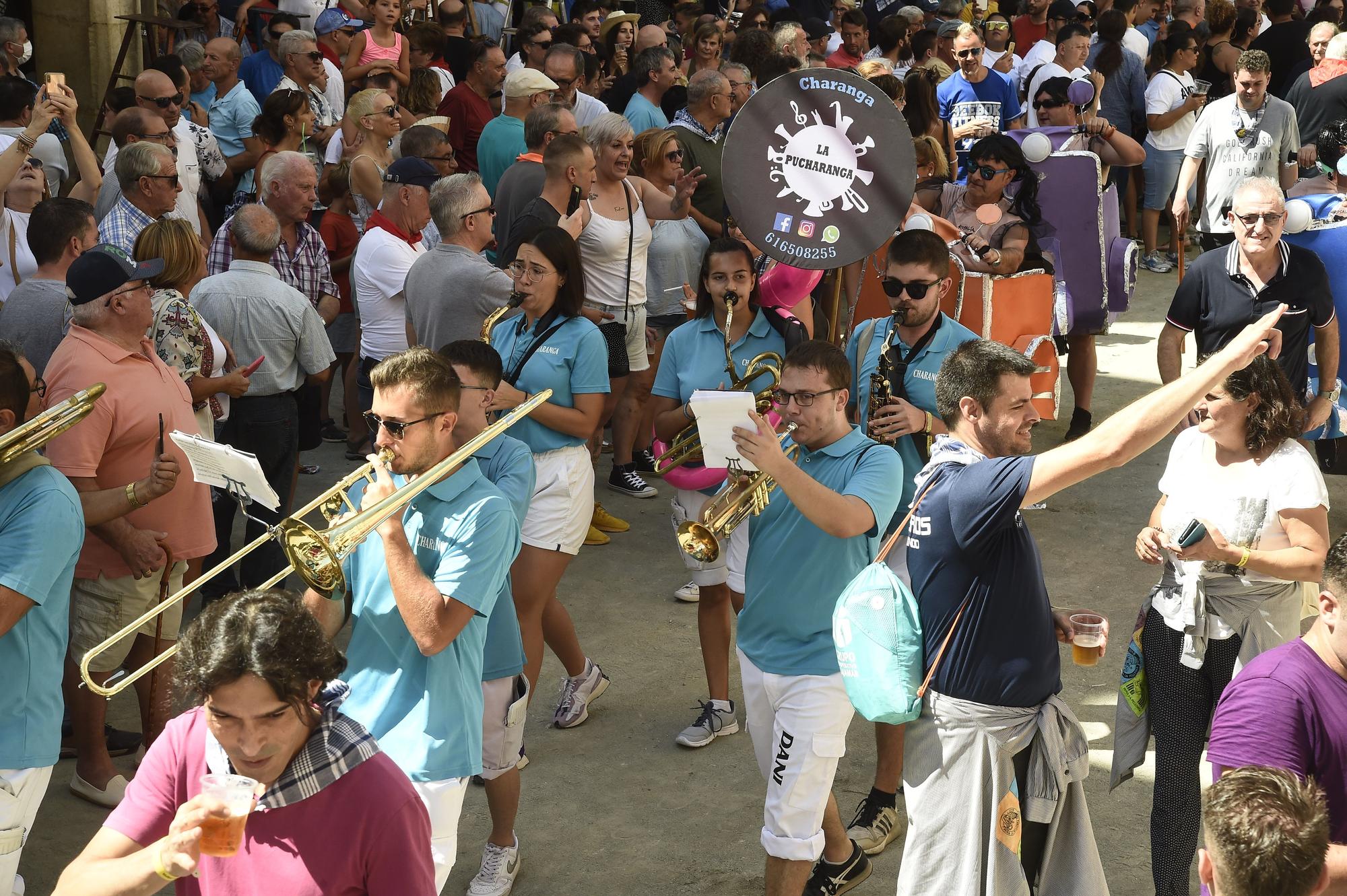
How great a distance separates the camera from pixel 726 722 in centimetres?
593

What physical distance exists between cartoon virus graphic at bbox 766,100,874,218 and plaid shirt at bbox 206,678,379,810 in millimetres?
3387

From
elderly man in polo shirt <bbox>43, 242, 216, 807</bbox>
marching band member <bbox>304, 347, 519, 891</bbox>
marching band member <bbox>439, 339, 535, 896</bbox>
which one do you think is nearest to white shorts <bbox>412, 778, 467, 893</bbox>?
marching band member <bbox>304, 347, 519, 891</bbox>

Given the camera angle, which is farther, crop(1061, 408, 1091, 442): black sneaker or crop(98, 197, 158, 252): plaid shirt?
crop(1061, 408, 1091, 442): black sneaker

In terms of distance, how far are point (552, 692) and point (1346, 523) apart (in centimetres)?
487

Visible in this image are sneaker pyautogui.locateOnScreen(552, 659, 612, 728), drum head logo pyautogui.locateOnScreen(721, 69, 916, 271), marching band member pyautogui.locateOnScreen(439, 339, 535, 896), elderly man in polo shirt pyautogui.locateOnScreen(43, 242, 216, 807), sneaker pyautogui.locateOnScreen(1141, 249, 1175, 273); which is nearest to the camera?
marching band member pyautogui.locateOnScreen(439, 339, 535, 896)

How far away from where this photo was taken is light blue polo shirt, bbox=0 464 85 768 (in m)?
3.77

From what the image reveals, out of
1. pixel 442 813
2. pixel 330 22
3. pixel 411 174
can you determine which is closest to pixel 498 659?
pixel 442 813

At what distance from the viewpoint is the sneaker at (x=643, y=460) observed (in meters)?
8.84

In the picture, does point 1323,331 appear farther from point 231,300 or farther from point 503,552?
point 231,300

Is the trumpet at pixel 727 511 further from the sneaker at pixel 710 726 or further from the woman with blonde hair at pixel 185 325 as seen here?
the woman with blonde hair at pixel 185 325

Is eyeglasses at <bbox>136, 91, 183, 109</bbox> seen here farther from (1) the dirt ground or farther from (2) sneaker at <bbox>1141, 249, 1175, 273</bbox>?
(2) sneaker at <bbox>1141, 249, 1175, 273</bbox>

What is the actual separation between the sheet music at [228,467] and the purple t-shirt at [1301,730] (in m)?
2.39

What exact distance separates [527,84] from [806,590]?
210 inches

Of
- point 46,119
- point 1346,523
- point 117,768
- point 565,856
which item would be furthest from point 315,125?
point 1346,523
